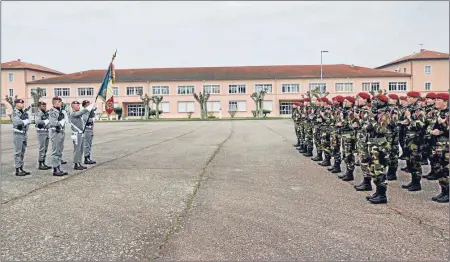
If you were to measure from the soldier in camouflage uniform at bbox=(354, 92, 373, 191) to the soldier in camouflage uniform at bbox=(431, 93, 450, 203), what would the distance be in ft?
3.59

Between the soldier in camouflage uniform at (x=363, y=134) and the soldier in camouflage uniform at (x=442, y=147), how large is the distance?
3.59 ft

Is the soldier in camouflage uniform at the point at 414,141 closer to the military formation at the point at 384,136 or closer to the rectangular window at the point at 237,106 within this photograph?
the military formation at the point at 384,136

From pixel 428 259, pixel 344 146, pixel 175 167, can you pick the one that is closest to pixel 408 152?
pixel 344 146

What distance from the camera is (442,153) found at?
688 cm

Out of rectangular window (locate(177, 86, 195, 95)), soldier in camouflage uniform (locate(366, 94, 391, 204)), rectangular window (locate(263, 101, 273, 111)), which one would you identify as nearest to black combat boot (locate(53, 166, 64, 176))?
soldier in camouflage uniform (locate(366, 94, 391, 204))

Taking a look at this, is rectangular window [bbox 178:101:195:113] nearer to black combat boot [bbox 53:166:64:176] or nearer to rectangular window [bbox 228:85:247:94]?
rectangular window [bbox 228:85:247:94]

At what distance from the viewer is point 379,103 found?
23.2 feet

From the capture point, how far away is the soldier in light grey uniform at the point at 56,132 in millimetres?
9250

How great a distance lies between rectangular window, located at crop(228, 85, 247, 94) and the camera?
6844 cm

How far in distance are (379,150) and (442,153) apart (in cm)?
113

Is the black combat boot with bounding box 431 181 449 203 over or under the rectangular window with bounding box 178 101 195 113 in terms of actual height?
under

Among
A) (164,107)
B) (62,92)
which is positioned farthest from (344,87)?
(62,92)

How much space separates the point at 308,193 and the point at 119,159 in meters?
6.68

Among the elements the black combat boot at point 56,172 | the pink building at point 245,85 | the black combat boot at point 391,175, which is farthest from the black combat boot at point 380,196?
the pink building at point 245,85
